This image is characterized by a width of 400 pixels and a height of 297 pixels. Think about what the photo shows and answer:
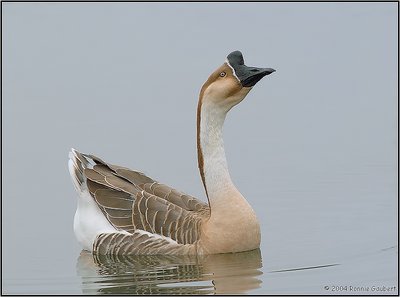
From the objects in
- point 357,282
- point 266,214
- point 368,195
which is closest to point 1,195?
point 266,214

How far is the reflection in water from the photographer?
10641 mm

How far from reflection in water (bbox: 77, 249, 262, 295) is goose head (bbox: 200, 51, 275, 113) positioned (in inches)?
58.0

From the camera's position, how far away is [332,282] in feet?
34.5

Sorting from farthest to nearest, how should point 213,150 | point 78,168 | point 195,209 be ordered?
point 78,168, point 195,209, point 213,150

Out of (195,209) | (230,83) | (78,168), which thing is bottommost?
(195,209)

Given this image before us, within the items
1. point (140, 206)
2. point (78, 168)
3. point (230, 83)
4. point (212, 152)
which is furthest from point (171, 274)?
point (78, 168)

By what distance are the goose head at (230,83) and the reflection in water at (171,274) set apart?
4.83 ft

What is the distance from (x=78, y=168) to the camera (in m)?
12.6

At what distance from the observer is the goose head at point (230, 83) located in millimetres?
11453

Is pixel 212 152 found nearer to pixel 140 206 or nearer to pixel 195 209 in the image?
pixel 195 209

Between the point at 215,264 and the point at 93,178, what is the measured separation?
5.76 ft

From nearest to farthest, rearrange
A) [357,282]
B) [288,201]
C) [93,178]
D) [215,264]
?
[357,282]
[215,264]
[93,178]
[288,201]

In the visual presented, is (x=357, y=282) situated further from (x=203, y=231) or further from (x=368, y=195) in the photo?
(x=368, y=195)

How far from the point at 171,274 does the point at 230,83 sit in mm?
1884
